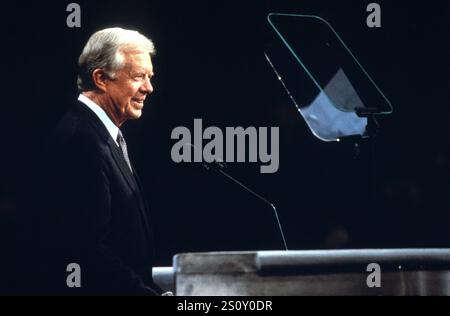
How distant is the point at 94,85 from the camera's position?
74.5 inches

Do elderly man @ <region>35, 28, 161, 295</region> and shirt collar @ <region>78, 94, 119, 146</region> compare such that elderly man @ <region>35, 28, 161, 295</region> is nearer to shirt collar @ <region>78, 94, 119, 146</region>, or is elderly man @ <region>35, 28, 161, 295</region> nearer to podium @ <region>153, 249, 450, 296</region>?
shirt collar @ <region>78, 94, 119, 146</region>

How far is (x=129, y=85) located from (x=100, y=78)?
8 cm

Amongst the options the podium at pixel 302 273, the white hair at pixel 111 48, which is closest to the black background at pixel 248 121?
the white hair at pixel 111 48

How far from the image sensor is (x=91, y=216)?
1.56m

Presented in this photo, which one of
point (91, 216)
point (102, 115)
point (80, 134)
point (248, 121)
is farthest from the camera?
point (248, 121)

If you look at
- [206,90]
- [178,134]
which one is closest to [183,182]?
[178,134]

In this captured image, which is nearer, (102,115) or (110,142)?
(110,142)

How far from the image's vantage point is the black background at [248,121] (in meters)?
2.16

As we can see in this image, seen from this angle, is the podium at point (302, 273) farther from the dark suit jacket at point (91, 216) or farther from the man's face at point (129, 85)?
the man's face at point (129, 85)

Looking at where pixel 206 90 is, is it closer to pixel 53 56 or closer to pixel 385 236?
pixel 53 56

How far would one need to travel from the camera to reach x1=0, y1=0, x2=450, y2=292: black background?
2.16 meters

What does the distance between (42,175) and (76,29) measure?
0.70 meters

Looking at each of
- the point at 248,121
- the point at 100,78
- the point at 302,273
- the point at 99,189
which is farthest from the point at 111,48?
the point at 302,273

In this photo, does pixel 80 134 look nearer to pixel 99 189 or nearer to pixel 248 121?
pixel 99 189
